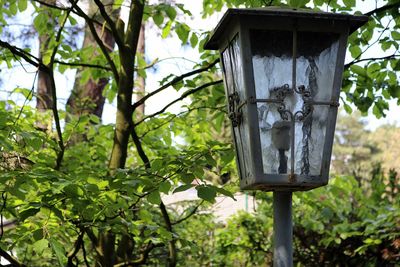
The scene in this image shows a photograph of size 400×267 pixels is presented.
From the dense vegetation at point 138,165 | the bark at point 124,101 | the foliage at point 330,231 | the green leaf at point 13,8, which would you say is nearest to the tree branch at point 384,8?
the dense vegetation at point 138,165

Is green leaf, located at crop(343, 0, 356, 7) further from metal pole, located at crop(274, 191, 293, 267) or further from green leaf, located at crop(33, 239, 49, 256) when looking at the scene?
green leaf, located at crop(33, 239, 49, 256)

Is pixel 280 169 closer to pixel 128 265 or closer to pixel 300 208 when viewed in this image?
pixel 128 265

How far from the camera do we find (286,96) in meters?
1.89

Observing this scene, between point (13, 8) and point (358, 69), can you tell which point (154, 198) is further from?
point (13, 8)

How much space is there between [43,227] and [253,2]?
61.0 inches

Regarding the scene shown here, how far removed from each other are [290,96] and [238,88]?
19 cm

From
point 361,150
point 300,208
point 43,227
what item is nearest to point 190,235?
point 300,208

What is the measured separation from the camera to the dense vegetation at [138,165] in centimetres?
266

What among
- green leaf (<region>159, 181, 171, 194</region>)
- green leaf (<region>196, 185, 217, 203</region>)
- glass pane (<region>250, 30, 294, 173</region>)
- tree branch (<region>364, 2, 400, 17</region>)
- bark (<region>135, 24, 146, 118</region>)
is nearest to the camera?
glass pane (<region>250, 30, 294, 173</region>)

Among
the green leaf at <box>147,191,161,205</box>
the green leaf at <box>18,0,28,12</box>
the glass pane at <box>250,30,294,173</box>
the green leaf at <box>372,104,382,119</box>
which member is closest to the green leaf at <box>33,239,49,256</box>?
the green leaf at <box>147,191,161,205</box>

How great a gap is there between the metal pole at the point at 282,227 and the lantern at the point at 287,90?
0.06 m

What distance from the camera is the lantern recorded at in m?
1.87

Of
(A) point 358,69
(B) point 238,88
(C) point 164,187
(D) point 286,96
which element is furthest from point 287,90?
(A) point 358,69

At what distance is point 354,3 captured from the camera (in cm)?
357
